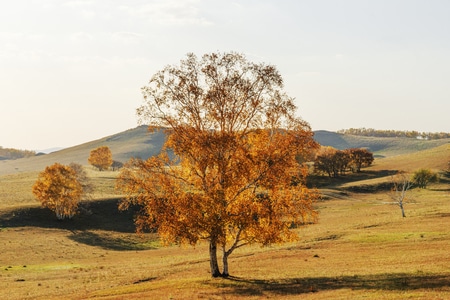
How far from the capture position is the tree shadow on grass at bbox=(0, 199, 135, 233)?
288ft

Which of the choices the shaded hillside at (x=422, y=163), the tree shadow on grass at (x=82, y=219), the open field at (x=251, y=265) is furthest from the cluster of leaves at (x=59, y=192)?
the shaded hillside at (x=422, y=163)

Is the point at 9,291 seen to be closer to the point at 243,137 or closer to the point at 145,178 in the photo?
the point at 145,178

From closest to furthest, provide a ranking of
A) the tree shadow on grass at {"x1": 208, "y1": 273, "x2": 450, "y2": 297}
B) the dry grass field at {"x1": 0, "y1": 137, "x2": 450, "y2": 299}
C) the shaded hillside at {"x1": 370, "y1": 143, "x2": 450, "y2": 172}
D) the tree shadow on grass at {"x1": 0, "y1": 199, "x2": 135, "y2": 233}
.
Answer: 1. the tree shadow on grass at {"x1": 208, "y1": 273, "x2": 450, "y2": 297}
2. the dry grass field at {"x1": 0, "y1": 137, "x2": 450, "y2": 299}
3. the tree shadow on grass at {"x1": 0, "y1": 199, "x2": 135, "y2": 233}
4. the shaded hillside at {"x1": 370, "y1": 143, "x2": 450, "y2": 172}

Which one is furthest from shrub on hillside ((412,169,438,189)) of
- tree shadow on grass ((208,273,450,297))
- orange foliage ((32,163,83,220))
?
tree shadow on grass ((208,273,450,297))

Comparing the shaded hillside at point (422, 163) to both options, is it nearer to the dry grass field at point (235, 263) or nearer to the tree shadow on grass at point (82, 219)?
the dry grass field at point (235, 263)

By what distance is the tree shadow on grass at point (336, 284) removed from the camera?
2738cm

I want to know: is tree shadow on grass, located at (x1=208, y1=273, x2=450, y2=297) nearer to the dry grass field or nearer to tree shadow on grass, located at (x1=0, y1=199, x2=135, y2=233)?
the dry grass field

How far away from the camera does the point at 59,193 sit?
9312cm

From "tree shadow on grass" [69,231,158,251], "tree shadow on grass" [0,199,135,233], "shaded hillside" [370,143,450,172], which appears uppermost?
"shaded hillside" [370,143,450,172]

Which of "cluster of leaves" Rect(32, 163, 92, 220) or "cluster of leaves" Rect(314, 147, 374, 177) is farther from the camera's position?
"cluster of leaves" Rect(314, 147, 374, 177)

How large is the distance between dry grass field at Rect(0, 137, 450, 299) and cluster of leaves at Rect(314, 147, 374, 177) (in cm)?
6919

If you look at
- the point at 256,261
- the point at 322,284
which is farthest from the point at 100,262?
the point at 322,284

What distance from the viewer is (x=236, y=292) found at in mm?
29219

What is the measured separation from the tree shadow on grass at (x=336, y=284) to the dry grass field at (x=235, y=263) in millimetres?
68
